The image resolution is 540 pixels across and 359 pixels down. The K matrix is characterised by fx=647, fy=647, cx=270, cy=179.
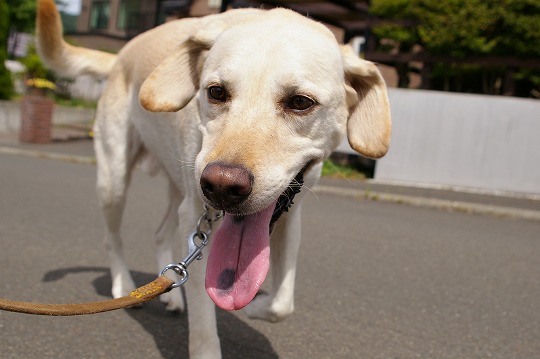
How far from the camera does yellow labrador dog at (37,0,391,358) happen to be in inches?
87.7

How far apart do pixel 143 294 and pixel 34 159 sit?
35.0ft

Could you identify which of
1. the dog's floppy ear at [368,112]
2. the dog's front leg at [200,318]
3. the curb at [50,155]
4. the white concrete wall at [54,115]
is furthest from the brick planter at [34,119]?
the dog's floppy ear at [368,112]

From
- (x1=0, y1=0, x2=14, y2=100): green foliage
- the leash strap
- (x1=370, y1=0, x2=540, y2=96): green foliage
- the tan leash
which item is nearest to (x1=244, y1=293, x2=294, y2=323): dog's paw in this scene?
the tan leash

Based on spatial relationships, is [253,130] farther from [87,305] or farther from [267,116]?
[87,305]

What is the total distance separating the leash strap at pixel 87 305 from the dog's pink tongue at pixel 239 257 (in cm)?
19

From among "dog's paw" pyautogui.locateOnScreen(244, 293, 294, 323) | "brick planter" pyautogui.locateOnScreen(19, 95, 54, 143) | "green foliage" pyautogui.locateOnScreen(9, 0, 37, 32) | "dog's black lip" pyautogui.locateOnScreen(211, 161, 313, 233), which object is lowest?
"green foliage" pyautogui.locateOnScreen(9, 0, 37, 32)

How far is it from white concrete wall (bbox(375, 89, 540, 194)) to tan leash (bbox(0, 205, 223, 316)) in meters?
9.23

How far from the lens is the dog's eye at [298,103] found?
2.40m

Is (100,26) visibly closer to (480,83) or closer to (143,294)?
(480,83)

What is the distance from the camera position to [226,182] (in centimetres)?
208

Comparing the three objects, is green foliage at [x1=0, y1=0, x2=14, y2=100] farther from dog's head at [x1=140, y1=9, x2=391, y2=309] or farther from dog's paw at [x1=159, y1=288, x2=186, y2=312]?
dog's head at [x1=140, y1=9, x2=391, y2=309]

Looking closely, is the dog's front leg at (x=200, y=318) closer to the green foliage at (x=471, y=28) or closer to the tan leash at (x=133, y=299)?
the tan leash at (x=133, y=299)

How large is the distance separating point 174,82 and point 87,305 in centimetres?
117

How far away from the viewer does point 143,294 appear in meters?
2.31
